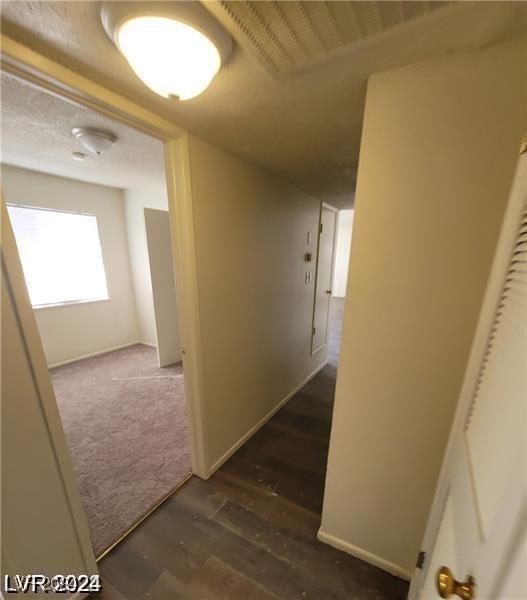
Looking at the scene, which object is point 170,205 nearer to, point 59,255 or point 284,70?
point 284,70

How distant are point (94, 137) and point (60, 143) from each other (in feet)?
1.78

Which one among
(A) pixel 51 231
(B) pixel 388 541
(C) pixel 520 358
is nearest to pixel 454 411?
(C) pixel 520 358

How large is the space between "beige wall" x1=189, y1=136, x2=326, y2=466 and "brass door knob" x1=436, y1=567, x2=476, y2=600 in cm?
134

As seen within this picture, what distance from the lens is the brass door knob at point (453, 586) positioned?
1.59 feet

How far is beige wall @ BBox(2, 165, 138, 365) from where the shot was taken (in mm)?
2902

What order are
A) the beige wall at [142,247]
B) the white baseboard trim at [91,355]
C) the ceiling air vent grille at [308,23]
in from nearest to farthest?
the ceiling air vent grille at [308,23] < the white baseboard trim at [91,355] < the beige wall at [142,247]

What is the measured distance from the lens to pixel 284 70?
0.83 meters

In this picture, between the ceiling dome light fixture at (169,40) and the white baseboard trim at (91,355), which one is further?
the white baseboard trim at (91,355)

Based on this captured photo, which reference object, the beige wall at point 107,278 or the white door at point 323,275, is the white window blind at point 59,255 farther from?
the white door at point 323,275

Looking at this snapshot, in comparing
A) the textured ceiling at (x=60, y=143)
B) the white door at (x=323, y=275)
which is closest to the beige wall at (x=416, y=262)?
the textured ceiling at (x=60, y=143)

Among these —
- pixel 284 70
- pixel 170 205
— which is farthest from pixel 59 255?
pixel 284 70

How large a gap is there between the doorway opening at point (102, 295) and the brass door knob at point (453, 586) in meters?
1.61

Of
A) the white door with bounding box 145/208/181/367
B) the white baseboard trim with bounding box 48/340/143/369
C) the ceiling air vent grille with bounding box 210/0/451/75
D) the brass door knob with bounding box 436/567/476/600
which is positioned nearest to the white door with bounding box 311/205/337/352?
the white door with bounding box 145/208/181/367

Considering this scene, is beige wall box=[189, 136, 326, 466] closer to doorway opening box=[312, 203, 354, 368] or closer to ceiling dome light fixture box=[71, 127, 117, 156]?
doorway opening box=[312, 203, 354, 368]
